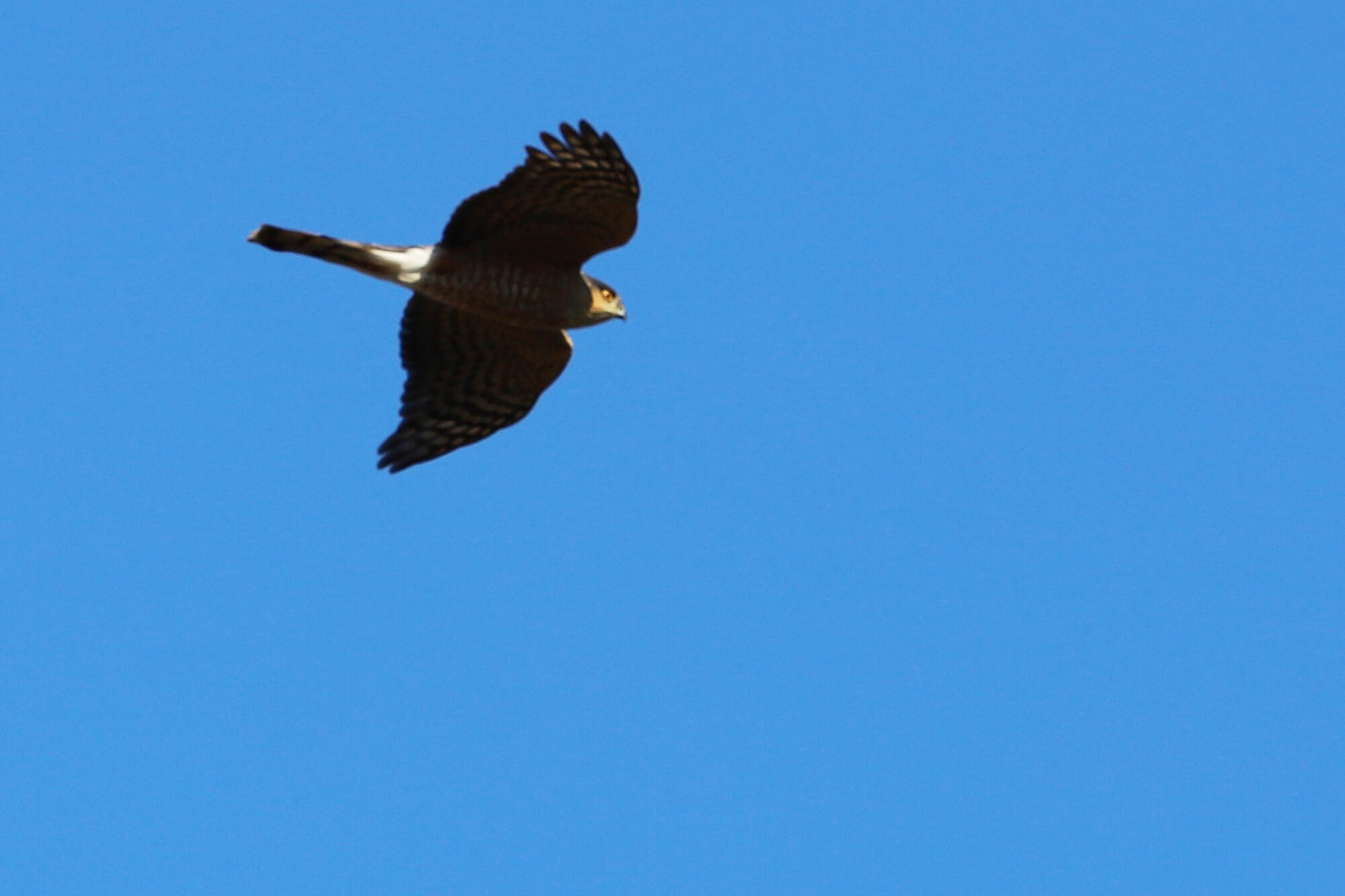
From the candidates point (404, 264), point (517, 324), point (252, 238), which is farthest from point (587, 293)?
point (252, 238)

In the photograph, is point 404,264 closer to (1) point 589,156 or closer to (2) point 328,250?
(2) point 328,250

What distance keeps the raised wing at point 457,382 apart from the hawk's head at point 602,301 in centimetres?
37

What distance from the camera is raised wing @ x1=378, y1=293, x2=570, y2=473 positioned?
44.2 ft

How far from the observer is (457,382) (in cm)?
1359

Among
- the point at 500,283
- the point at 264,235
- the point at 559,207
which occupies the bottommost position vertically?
the point at 264,235

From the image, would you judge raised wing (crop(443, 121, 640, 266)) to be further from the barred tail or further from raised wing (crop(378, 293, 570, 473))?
raised wing (crop(378, 293, 570, 473))

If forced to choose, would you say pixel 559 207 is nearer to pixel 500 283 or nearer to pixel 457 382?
pixel 500 283

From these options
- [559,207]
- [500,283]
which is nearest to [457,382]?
[500,283]

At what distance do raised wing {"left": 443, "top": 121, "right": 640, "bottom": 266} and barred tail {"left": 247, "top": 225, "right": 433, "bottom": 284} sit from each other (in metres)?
0.30

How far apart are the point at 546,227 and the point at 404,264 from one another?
1.01m

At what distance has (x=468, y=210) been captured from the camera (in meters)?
12.4

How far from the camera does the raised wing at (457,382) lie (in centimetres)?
1346

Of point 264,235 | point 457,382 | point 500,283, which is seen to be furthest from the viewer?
point 457,382

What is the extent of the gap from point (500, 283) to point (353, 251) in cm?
106
